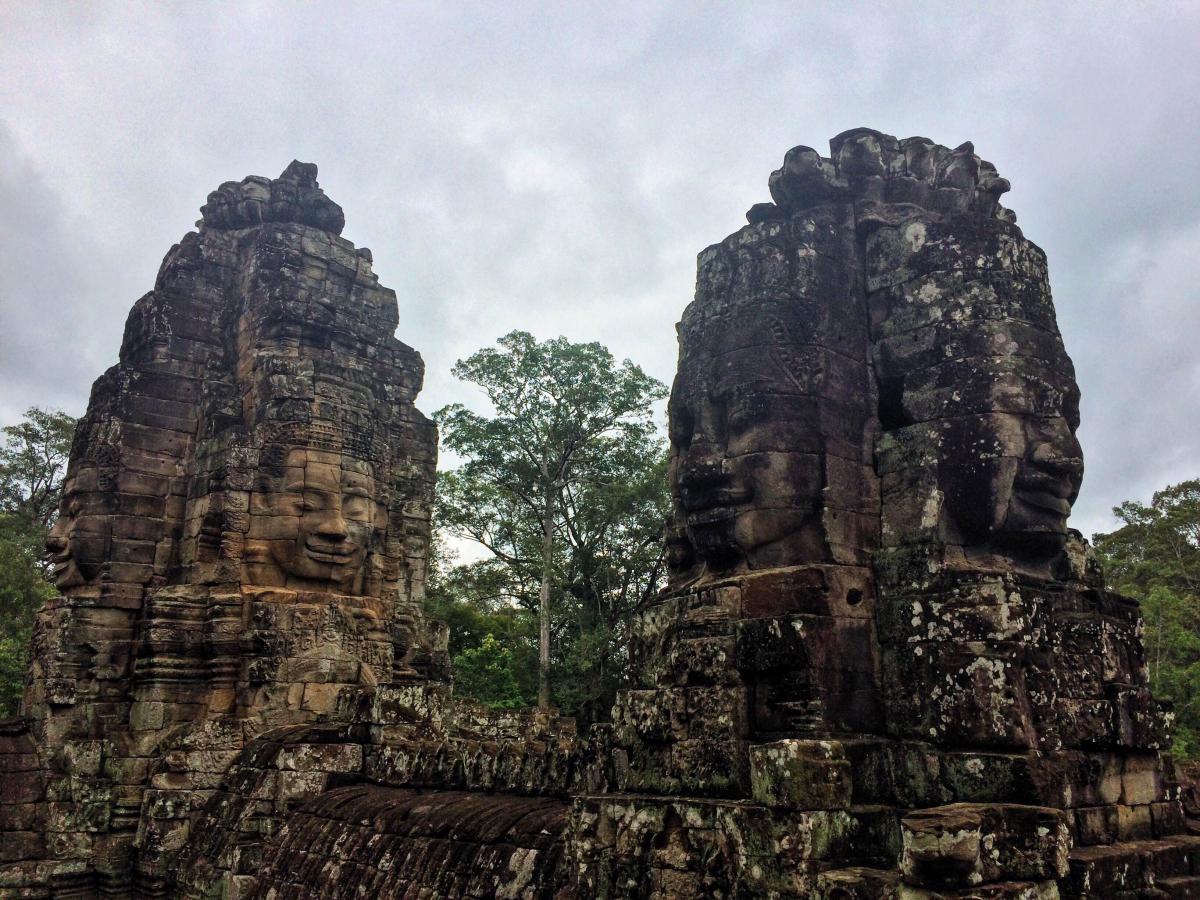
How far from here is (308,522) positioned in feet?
33.4

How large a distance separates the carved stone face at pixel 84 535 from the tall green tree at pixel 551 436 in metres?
16.1

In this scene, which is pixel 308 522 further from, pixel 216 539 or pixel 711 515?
pixel 711 515

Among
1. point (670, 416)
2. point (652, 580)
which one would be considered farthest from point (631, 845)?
point (652, 580)

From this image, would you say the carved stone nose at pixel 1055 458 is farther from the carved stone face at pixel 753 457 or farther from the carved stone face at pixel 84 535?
the carved stone face at pixel 84 535

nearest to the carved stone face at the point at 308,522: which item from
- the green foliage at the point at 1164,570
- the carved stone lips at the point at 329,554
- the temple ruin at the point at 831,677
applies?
the carved stone lips at the point at 329,554

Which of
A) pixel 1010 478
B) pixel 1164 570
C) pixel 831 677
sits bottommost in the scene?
pixel 831 677

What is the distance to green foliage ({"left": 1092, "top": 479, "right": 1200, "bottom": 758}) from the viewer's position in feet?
82.5

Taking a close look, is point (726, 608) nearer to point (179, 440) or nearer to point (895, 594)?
point (895, 594)

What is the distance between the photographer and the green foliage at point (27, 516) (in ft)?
80.4

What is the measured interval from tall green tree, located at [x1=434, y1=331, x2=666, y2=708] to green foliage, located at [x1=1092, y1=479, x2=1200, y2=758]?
14.0m

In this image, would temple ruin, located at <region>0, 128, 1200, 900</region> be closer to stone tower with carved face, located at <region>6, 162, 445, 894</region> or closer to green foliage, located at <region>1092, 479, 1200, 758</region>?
stone tower with carved face, located at <region>6, 162, 445, 894</region>

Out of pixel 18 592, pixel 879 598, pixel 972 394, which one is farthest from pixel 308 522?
pixel 18 592

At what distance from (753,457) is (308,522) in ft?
21.0

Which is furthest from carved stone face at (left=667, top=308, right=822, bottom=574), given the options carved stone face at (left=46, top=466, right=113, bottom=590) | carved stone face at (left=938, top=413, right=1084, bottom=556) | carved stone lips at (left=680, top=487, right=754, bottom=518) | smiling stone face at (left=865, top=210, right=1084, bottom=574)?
carved stone face at (left=46, top=466, right=113, bottom=590)
